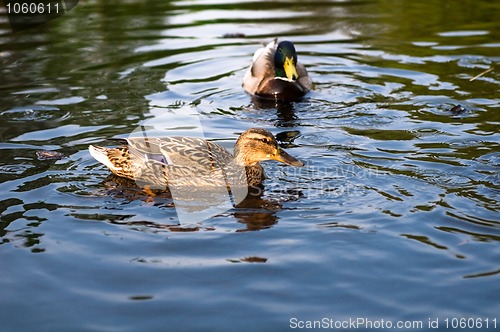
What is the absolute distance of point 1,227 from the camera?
6645mm

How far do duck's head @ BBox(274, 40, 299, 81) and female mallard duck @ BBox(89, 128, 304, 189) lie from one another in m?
3.50

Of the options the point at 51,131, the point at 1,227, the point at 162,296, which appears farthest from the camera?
the point at 51,131

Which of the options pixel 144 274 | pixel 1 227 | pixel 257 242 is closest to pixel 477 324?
pixel 257 242

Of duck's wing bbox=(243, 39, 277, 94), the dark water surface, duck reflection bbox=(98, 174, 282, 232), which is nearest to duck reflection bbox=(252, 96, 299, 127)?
the dark water surface

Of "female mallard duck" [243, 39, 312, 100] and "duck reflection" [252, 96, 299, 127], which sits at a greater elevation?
"female mallard duck" [243, 39, 312, 100]

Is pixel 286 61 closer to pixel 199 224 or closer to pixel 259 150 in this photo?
pixel 259 150

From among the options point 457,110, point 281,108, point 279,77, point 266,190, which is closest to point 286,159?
point 266,190

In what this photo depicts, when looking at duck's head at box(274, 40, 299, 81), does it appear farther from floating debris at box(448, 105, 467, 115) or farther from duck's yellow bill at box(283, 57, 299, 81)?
floating debris at box(448, 105, 467, 115)

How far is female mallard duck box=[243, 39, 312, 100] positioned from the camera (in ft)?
36.2

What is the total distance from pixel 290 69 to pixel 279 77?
0.23 meters

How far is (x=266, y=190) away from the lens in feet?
24.5

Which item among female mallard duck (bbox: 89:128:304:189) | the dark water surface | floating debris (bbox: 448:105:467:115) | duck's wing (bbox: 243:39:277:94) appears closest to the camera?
the dark water surface

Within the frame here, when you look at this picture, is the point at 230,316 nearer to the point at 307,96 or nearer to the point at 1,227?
the point at 1,227

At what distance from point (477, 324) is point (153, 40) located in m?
9.30
